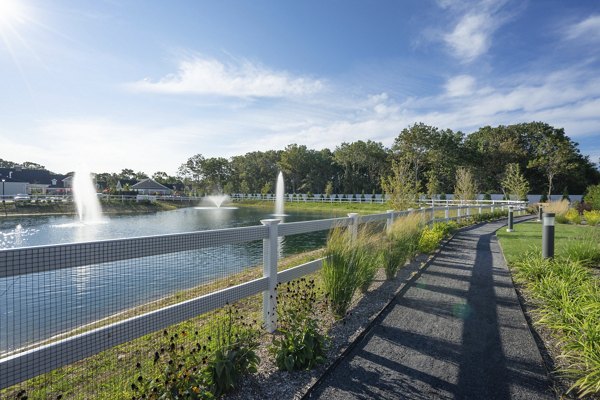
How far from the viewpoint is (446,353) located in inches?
151

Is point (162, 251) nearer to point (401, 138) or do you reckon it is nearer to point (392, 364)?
point (392, 364)

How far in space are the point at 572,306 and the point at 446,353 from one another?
5.65 feet

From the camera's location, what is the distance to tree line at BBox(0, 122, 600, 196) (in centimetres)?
4831

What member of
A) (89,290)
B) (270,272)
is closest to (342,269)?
(270,272)

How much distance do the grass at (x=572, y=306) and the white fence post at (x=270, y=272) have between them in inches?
117

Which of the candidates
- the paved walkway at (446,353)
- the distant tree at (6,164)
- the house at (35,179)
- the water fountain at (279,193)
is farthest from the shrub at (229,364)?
the distant tree at (6,164)

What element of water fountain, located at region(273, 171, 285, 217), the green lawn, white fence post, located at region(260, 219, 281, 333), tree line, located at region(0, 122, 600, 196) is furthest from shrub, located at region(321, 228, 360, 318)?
water fountain, located at region(273, 171, 285, 217)

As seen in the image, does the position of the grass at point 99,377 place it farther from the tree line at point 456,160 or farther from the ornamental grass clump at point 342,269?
the tree line at point 456,160

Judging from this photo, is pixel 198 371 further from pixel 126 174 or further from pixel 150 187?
pixel 126 174

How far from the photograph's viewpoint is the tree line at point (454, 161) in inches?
1902

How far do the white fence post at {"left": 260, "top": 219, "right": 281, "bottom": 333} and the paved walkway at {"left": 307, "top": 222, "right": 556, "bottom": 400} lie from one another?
1.09 meters

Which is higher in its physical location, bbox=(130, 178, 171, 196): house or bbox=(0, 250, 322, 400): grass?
bbox=(130, 178, 171, 196): house

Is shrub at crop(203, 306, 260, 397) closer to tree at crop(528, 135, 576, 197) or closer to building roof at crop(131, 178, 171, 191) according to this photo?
tree at crop(528, 135, 576, 197)

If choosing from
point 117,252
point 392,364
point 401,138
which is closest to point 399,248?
point 392,364
